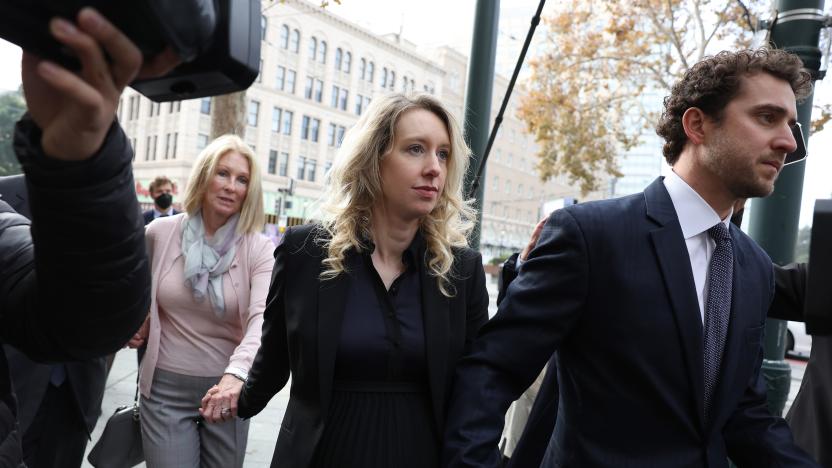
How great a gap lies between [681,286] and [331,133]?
54.7 m

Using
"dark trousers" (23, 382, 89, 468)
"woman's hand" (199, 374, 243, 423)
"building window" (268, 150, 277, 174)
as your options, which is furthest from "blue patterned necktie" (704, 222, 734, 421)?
"building window" (268, 150, 277, 174)

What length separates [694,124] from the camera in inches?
97.2

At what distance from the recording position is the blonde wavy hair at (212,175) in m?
3.67

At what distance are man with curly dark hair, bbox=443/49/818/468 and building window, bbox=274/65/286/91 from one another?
50.2 meters

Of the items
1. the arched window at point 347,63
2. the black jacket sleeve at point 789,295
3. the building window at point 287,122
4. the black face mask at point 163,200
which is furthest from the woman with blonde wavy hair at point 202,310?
the arched window at point 347,63

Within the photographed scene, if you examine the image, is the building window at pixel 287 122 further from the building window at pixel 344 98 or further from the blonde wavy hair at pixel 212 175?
the blonde wavy hair at pixel 212 175

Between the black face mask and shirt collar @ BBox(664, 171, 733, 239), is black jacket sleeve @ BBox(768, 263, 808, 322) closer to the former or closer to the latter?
shirt collar @ BBox(664, 171, 733, 239)

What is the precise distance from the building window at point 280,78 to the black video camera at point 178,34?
168 ft

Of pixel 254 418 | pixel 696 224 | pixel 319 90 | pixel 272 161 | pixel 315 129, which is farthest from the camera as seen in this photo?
pixel 315 129

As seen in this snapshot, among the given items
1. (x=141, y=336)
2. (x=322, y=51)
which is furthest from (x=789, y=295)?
(x=322, y=51)

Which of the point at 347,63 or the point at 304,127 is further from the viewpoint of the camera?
the point at 347,63

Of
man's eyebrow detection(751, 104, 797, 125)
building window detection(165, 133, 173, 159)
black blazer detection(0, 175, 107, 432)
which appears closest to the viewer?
man's eyebrow detection(751, 104, 797, 125)

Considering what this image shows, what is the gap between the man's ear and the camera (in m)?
2.43

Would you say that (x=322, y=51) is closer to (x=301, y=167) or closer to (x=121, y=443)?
(x=301, y=167)
